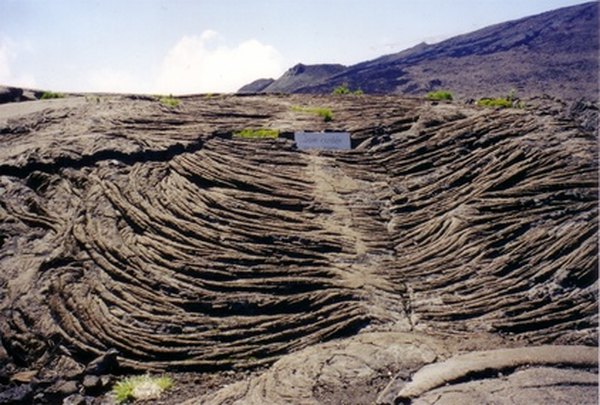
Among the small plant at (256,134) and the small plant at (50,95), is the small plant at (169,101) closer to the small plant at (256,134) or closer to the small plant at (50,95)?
the small plant at (256,134)

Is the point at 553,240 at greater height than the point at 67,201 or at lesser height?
lesser

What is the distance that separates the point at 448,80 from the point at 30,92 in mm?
58867

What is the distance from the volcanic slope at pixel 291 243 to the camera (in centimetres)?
1190

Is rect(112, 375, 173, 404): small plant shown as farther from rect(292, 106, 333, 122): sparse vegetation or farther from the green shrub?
the green shrub

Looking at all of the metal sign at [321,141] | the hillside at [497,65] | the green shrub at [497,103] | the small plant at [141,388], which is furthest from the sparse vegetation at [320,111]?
the hillside at [497,65]

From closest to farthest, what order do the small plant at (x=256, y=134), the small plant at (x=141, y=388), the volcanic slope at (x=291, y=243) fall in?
the small plant at (x=141, y=388) < the volcanic slope at (x=291, y=243) < the small plant at (x=256, y=134)

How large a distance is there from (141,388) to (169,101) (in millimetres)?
13710

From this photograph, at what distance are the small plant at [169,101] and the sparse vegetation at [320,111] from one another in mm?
4179

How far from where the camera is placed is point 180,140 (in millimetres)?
18703

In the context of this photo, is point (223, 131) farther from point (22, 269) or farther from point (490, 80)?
point (490, 80)

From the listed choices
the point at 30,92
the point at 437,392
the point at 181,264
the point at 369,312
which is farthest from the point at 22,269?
the point at 30,92

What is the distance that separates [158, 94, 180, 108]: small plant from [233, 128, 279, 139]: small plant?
332 centimetres

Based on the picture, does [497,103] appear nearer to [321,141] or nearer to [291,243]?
[321,141]

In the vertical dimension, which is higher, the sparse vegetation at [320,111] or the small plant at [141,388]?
the sparse vegetation at [320,111]
